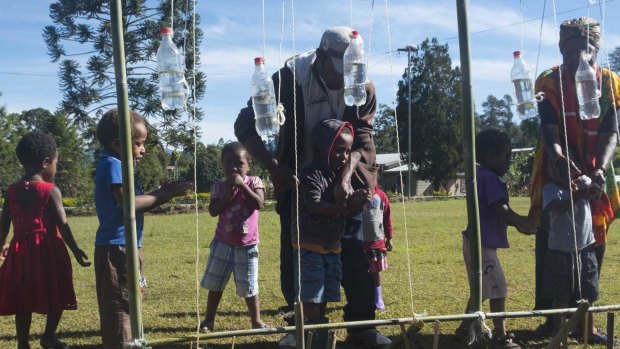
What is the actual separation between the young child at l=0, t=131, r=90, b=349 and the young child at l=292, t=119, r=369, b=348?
138cm

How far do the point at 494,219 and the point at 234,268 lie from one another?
161cm

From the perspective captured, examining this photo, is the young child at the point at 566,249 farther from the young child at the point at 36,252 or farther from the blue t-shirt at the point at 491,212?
the young child at the point at 36,252

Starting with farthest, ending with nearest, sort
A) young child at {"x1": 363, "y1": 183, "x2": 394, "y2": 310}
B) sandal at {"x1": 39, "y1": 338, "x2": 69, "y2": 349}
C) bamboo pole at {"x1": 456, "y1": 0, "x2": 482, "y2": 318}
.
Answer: young child at {"x1": 363, "y1": 183, "x2": 394, "y2": 310} < sandal at {"x1": 39, "y1": 338, "x2": 69, "y2": 349} < bamboo pole at {"x1": 456, "y1": 0, "x2": 482, "y2": 318}

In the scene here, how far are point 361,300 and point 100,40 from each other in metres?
19.5

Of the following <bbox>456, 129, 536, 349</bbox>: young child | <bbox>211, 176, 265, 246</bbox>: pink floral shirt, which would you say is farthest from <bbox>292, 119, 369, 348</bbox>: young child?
<bbox>211, 176, 265, 246</bbox>: pink floral shirt

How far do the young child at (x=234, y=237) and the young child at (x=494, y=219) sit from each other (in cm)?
128

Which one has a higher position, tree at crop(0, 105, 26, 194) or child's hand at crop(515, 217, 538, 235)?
tree at crop(0, 105, 26, 194)

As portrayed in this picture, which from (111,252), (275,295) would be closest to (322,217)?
(111,252)

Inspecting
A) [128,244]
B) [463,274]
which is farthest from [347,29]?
[463,274]

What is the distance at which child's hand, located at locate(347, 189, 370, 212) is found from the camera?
2902mm

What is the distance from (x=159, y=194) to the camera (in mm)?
2783

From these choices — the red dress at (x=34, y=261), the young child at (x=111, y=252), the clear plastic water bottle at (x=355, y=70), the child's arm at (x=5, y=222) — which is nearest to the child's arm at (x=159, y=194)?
the young child at (x=111, y=252)

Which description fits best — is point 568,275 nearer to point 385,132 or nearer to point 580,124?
point 580,124

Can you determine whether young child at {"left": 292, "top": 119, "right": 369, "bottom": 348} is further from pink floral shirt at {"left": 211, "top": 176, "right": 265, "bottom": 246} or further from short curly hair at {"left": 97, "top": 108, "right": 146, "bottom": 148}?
pink floral shirt at {"left": 211, "top": 176, "right": 265, "bottom": 246}
